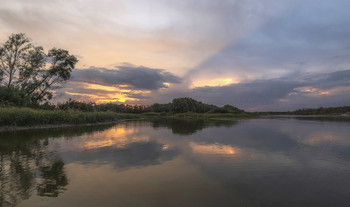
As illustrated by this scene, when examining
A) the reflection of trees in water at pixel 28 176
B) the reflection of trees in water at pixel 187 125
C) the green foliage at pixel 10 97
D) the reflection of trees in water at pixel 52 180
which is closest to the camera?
the reflection of trees in water at pixel 28 176

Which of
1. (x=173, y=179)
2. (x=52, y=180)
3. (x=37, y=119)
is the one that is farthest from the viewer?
(x=37, y=119)

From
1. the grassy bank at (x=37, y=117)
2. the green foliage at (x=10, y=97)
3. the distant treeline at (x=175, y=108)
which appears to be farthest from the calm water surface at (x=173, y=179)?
the distant treeline at (x=175, y=108)

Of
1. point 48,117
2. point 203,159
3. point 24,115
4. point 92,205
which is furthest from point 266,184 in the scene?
point 48,117

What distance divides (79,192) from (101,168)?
287 centimetres

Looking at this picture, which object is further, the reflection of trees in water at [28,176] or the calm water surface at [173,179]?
the reflection of trees in water at [28,176]

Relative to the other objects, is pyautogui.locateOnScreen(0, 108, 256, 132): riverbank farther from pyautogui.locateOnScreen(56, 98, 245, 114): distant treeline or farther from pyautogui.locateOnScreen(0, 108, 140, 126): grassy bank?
pyautogui.locateOnScreen(56, 98, 245, 114): distant treeline

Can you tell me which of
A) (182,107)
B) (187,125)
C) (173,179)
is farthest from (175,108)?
(173,179)

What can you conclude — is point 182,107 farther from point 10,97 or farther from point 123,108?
point 10,97

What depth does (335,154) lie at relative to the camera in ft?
41.1

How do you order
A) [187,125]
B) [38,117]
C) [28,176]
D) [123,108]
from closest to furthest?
[28,176]
[38,117]
[187,125]
[123,108]

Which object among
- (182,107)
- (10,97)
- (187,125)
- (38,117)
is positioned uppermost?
(182,107)

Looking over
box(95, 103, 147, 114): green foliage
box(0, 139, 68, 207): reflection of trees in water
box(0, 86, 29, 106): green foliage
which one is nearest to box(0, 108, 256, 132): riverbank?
box(0, 86, 29, 106): green foliage

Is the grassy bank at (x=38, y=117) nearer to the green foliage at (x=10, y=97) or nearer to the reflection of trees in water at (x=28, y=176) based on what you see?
the green foliage at (x=10, y=97)

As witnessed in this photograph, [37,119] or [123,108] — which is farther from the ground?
[123,108]
